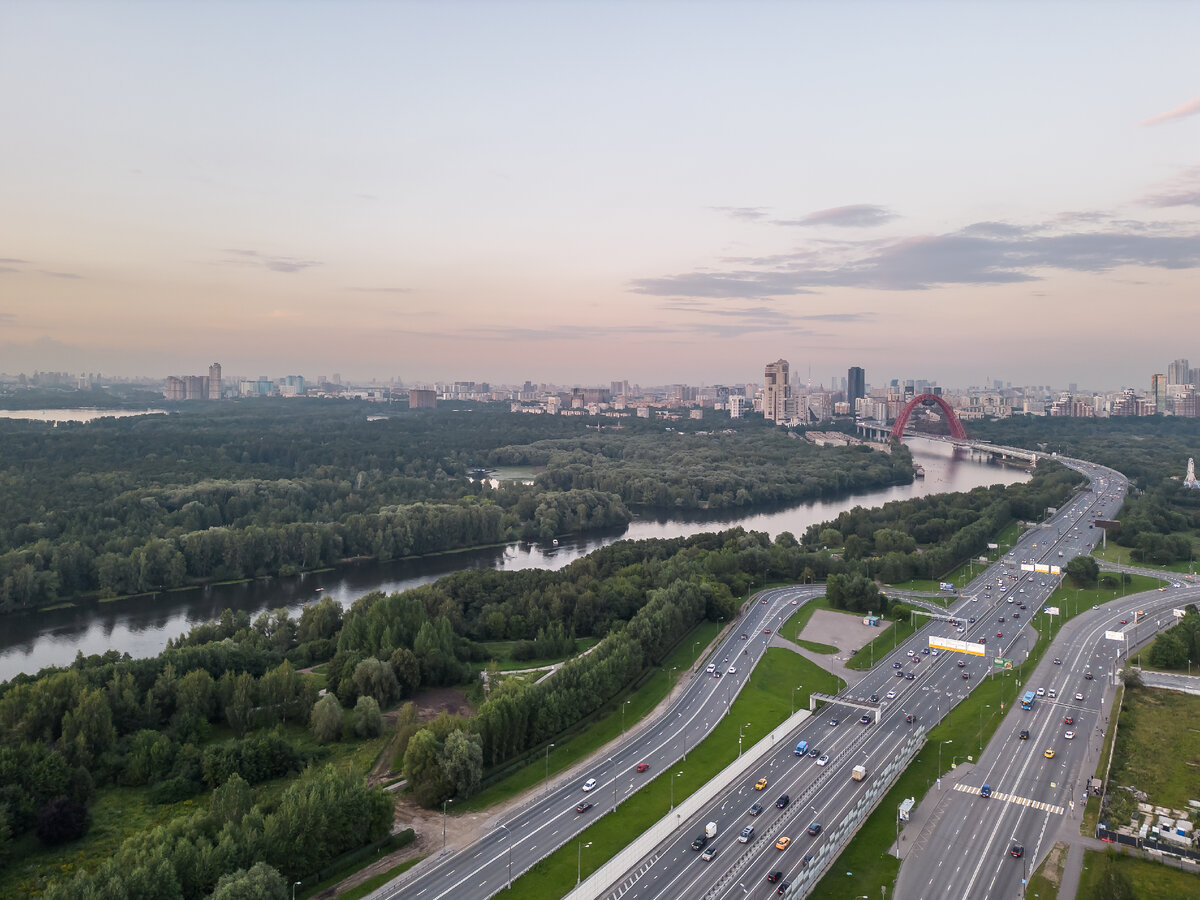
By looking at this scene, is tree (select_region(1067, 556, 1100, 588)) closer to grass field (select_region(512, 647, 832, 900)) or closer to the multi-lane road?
the multi-lane road

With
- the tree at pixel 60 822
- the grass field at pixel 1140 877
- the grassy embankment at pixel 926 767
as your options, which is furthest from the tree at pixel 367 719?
the grass field at pixel 1140 877

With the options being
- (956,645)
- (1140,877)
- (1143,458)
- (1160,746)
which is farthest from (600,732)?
(1143,458)

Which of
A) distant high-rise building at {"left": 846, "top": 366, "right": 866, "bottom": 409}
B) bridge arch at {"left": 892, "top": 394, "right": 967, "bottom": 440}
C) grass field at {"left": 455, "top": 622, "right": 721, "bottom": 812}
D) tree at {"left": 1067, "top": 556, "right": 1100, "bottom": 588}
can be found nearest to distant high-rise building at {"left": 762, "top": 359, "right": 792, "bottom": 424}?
bridge arch at {"left": 892, "top": 394, "right": 967, "bottom": 440}

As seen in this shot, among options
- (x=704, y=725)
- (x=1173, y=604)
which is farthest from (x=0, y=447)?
(x=1173, y=604)

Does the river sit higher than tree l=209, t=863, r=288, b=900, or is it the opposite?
tree l=209, t=863, r=288, b=900

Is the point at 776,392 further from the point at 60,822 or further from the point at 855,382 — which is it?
the point at 60,822

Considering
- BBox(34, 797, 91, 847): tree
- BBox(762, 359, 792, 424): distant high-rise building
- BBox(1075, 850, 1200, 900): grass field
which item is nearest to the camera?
BBox(1075, 850, 1200, 900): grass field

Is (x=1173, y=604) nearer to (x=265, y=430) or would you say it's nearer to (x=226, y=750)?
(x=226, y=750)
